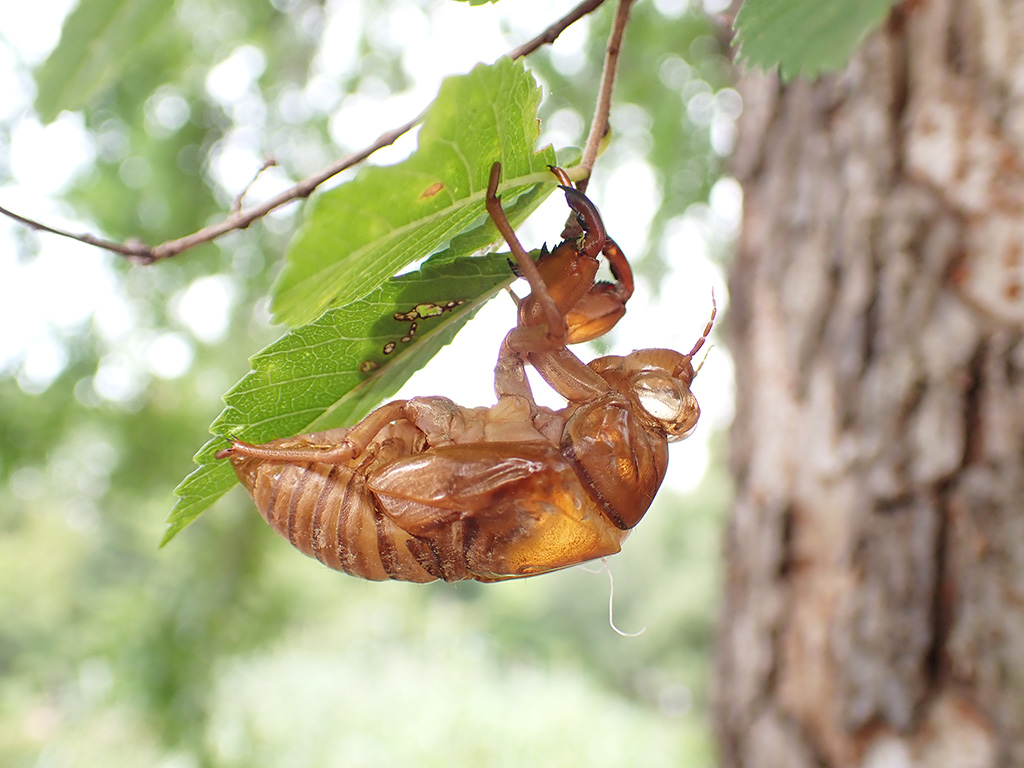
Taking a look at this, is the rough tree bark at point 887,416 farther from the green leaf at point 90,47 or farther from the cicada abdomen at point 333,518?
the green leaf at point 90,47

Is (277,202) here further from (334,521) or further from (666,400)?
(666,400)

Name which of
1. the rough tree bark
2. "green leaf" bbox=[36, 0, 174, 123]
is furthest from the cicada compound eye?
the rough tree bark

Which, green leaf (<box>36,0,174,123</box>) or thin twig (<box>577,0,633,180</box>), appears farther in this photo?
green leaf (<box>36,0,174,123</box>)

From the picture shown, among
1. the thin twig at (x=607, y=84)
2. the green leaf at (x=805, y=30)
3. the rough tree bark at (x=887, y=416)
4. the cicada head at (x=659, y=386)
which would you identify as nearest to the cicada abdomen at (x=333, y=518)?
the cicada head at (x=659, y=386)

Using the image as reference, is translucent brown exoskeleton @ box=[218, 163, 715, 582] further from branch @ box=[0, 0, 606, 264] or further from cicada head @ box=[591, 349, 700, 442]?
branch @ box=[0, 0, 606, 264]

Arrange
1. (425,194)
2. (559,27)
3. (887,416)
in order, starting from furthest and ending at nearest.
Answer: (887,416) → (559,27) → (425,194)

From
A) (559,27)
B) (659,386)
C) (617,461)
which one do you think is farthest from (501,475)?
(559,27)

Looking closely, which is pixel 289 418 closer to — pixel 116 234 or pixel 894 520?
pixel 894 520
